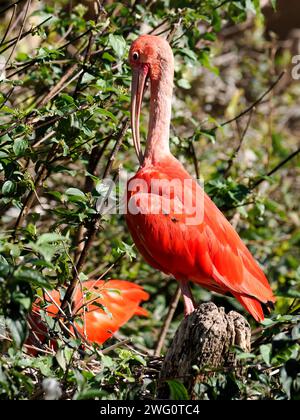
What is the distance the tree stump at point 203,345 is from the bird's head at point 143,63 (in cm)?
161

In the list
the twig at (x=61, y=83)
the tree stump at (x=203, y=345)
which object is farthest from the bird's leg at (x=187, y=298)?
the twig at (x=61, y=83)

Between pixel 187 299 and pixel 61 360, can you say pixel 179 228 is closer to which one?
pixel 187 299

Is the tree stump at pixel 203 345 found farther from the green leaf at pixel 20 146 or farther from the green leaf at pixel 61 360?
the green leaf at pixel 20 146

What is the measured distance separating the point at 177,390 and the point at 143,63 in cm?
240

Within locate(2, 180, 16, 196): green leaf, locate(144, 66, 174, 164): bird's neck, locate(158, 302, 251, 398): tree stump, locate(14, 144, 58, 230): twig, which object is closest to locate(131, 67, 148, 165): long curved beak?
locate(144, 66, 174, 164): bird's neck

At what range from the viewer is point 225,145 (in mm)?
8820

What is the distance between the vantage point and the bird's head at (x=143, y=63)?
5184mm

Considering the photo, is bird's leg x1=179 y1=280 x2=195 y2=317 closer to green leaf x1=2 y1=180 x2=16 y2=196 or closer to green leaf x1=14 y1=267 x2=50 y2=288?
green leaf x1=2 y1=180 x2=16 y2=196

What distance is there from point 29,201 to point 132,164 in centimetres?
232

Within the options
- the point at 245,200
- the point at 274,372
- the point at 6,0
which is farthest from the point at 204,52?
the point at 6,0

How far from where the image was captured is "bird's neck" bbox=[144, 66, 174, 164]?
17.5 feet

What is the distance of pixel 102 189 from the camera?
14.8ft

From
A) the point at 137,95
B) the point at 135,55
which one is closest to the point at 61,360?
the point at 137,95
